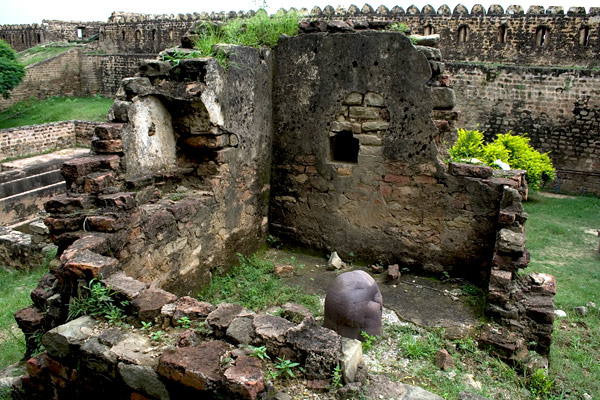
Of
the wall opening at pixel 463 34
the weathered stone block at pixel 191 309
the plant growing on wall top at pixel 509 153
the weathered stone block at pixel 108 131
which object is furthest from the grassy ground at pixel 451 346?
the wall opening at pixel 463 34

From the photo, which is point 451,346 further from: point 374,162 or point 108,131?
point 108,131

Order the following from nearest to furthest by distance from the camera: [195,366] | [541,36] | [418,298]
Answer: [195,366] → [418,298] → [541,36]

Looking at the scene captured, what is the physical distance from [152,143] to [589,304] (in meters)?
5.79

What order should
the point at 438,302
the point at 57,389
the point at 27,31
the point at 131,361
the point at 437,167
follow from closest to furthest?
the point at 131,361, the point at 57,389, the point at 438,302, the point at 437,167, the point at 27,31

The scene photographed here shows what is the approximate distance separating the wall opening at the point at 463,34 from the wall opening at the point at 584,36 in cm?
365

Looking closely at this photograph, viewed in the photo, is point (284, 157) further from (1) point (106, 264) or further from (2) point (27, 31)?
(2) point (27, 31)

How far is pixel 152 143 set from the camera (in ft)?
15.9

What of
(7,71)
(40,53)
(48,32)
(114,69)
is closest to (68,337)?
(7,71)

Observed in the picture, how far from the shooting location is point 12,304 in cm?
599

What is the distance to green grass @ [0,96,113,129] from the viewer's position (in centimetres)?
2019

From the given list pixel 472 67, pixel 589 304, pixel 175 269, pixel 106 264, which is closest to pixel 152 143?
pixel 175 269

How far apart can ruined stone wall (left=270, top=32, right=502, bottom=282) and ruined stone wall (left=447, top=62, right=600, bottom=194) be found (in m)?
11.5

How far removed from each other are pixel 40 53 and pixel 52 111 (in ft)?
19.2

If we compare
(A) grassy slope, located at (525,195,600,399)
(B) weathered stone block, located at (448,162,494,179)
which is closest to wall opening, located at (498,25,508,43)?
(A) grassy slope, located at (525,195,600,399)
